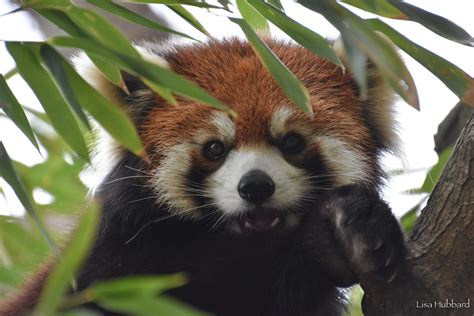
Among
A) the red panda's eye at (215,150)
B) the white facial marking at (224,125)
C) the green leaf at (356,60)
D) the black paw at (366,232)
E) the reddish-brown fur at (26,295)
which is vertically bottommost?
the reddish-brown fur at (26,295)

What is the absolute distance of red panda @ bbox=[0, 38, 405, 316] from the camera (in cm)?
366

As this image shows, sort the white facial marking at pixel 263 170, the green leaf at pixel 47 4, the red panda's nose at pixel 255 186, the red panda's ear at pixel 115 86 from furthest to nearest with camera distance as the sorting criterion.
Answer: the red panda's ear at pixel 115 86 < the white facial marking at pixel 263 170 < the red panda's nose at pixel 255 186 < the green leaf at pixel 47 4

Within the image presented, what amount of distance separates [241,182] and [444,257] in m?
0.92

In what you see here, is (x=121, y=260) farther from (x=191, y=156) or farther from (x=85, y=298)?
(x=85, y=298)

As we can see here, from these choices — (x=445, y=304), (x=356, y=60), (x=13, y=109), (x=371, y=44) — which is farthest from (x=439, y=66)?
(x=13, y=109)

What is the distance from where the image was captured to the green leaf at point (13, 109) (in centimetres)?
308

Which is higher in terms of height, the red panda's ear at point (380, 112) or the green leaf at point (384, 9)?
the green leaf at point (384, 9)

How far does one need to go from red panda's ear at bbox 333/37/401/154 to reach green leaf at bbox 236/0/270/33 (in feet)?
1.35

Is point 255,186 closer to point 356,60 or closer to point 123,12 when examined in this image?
point 123,12

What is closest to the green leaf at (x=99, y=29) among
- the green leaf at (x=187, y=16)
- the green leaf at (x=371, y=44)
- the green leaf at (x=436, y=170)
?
the green leaf at (x=187, y=16)

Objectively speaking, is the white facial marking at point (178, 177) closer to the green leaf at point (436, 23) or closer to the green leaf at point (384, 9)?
the green leaf at point (384, 9)

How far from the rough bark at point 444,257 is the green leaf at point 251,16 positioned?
1121mm

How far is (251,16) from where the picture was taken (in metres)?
4.12

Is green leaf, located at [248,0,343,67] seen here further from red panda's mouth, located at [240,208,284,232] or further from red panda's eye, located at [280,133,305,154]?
red panda's mouth, located at [240,208,284,232]
